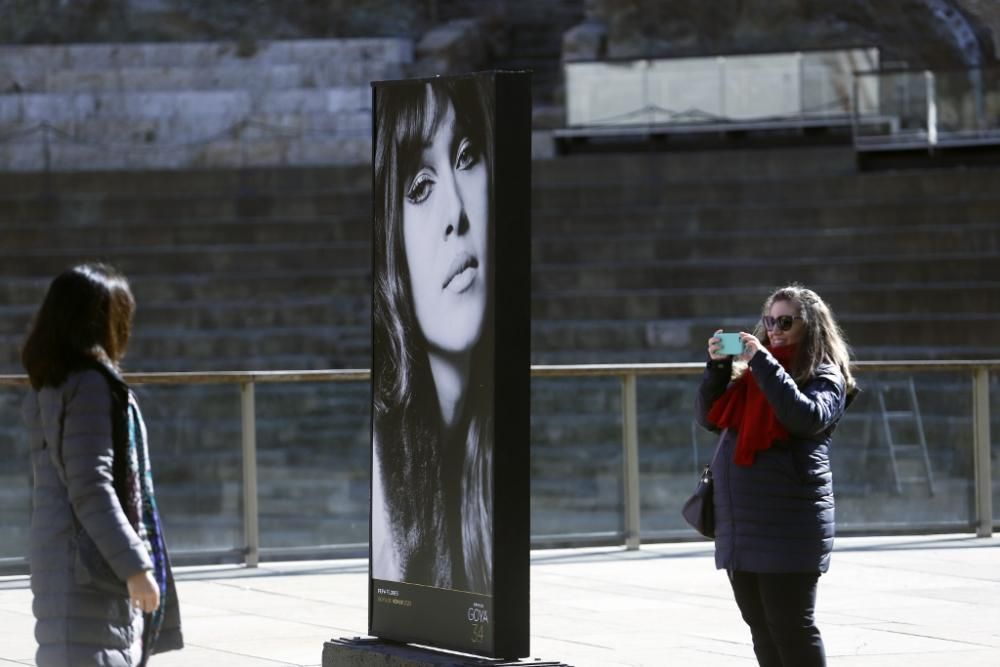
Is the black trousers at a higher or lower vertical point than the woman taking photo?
lower

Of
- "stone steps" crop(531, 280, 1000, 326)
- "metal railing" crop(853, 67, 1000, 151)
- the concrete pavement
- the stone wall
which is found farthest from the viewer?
the stone wall

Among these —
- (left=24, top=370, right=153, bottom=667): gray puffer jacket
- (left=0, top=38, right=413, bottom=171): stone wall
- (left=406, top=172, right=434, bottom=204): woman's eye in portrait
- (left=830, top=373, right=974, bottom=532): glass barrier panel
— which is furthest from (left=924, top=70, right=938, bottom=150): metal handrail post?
(left=24, top=370, right=153, bottom=667): gray puffer jacket

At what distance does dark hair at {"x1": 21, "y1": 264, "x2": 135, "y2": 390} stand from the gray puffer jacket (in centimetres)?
4

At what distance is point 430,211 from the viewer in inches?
253

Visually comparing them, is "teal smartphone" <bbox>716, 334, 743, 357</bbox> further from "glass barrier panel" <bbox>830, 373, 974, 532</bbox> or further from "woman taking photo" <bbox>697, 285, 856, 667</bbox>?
"glass barrier panel" <bbox>830, 373, 974, 532</bbox>

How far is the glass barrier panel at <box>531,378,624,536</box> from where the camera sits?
1195 cm

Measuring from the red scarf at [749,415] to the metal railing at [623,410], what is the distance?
552 centimetres

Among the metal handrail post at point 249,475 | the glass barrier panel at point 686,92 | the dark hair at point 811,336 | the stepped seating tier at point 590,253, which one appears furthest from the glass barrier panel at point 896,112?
the dark hair at point 811,336

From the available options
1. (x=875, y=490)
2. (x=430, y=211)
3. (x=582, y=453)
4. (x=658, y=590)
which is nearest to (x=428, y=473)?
(x=430, y=211)

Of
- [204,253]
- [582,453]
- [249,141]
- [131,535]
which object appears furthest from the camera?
[249,141]

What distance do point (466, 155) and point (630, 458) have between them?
5.96 metres

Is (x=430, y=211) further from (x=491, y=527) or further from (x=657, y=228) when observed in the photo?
(x=657, y=228)

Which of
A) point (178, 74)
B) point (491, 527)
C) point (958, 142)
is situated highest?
point (178, 74)

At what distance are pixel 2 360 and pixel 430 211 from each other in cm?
1689
